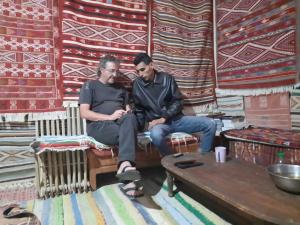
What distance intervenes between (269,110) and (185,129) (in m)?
1.08

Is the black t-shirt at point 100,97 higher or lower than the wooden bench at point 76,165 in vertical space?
higher

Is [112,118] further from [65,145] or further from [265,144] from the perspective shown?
[265,144]

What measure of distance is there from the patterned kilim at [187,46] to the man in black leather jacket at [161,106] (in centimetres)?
53

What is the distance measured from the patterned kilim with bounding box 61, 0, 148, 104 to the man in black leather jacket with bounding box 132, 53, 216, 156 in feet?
1.29

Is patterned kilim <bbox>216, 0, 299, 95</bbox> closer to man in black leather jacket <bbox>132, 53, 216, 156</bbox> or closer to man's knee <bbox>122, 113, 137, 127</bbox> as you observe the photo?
man in black leather jacket <bbox>132, 53, 216, 156</bbox>

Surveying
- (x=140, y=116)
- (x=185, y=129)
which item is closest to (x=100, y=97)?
(x=140, y=116)

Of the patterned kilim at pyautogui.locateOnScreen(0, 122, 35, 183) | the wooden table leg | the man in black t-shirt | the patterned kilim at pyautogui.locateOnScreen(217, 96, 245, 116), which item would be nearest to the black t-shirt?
the man in black t-shirt

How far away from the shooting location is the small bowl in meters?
1.26

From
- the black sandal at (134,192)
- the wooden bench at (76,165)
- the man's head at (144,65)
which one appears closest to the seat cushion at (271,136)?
the wooden bench at (76,165)

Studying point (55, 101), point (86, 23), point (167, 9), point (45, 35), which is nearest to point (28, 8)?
point (45, 35)

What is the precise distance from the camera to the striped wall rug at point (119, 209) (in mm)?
1739

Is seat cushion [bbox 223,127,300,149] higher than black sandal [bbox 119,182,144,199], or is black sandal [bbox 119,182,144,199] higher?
seat cushion [bbox 223,127,300,149]

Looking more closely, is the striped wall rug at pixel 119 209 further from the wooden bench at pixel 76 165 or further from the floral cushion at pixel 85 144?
the floral cushion at pixel 85 144

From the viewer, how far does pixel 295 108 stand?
2719 mm
